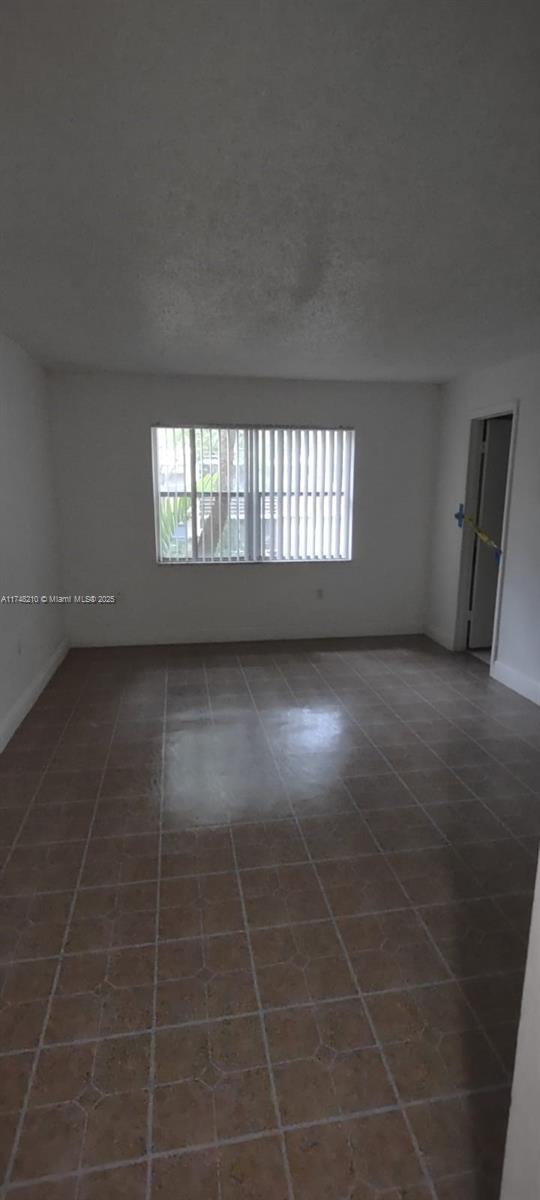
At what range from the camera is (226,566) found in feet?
17.3

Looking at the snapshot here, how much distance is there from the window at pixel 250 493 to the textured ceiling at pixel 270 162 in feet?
6.01

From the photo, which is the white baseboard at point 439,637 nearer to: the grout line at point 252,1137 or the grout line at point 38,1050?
the grout line at point 38,1050

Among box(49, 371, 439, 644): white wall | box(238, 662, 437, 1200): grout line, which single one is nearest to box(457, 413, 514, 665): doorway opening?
box(49, 371, 439, 644): white wall

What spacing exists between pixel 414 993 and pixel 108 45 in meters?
2.60

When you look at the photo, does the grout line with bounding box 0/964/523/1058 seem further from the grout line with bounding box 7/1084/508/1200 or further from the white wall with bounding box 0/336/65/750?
the white wall with bounding box 0/336/65/750

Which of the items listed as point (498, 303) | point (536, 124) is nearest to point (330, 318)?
point (498, 303)

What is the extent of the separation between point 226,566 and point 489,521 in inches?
94.5

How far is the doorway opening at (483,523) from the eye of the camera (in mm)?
4746

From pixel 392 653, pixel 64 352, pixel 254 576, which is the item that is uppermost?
pixel 64 352

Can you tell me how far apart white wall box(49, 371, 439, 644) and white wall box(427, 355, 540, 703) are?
1.45 feet

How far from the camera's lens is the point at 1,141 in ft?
5.11

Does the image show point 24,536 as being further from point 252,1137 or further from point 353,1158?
point 353,1158

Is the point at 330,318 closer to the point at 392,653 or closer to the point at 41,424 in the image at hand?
the point at 41,424

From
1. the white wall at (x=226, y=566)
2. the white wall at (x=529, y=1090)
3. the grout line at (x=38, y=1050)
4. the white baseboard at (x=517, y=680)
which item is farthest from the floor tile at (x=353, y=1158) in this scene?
the white wall at (x=226, y=566)
